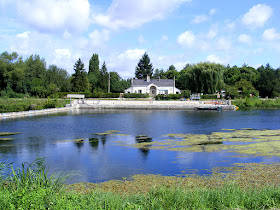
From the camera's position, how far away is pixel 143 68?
97062mm

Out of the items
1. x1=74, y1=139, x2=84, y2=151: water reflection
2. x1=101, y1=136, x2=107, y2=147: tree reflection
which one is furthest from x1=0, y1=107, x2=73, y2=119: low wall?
x1=74, y1=139, x2=84, y2=151: water reflection

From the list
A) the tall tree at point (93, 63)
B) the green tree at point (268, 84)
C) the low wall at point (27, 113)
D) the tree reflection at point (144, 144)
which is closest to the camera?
the tree reflection at point (144, 144)

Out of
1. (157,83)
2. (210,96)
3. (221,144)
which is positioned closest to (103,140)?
(221,144)

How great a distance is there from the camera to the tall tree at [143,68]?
96.1 m

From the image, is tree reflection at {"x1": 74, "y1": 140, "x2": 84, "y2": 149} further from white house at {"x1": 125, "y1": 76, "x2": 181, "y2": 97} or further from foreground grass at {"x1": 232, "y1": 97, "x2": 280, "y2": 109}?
white house at {"x1": 125, "y1": 76, "x2": 181, "y2": 97}

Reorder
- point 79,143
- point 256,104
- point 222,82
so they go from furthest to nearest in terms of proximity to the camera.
A: point 222,82, point 256,104, point 79,143

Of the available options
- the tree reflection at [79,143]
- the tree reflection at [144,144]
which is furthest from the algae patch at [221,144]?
the tree reflection at [79,143]

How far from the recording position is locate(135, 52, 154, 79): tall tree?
96.1m

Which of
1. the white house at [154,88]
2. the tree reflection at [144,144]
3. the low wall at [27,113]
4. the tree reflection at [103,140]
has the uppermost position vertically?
the white house at [154,88]

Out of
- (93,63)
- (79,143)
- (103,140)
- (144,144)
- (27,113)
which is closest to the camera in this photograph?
(144,144)

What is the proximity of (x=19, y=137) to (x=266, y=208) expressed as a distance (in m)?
16.4

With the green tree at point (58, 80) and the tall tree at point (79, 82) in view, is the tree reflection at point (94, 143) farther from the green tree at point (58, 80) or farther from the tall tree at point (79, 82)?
the green tree at point (58, 80)

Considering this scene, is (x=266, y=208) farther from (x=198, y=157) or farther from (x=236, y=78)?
(x=236, y=78)

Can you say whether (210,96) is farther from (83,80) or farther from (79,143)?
(79,143)
